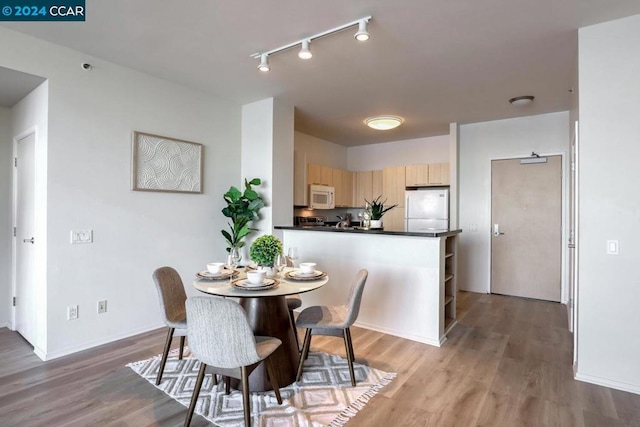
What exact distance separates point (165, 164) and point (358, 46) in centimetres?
237

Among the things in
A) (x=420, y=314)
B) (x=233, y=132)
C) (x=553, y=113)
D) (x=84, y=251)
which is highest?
(x=553, y=113)

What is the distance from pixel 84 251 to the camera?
124 inches

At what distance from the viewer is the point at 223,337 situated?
182 centimetres

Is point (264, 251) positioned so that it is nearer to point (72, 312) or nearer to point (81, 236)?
point (81, 236)

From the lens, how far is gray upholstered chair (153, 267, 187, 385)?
244cm

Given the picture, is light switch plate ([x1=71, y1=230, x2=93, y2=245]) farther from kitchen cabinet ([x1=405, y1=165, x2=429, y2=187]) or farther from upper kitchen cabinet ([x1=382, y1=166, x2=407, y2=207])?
kitchen cabinet ([x1=405, y1=165, x2=429, y2=187])

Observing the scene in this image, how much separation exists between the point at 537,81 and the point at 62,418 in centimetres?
507

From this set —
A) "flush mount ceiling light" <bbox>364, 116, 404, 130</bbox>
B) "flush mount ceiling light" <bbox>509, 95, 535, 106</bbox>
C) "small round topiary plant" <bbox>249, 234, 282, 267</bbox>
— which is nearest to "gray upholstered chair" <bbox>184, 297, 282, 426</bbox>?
"small round topiary plant" <bbox>249, 234, 282, 267</bbox>

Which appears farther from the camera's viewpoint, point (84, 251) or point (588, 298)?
point (84, 251)

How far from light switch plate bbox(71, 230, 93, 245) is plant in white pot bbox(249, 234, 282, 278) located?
178cm

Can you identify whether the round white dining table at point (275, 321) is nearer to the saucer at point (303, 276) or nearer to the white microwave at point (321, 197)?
the saucer at point (303, 276)

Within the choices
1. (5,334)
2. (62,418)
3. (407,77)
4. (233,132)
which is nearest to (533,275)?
(407,77)

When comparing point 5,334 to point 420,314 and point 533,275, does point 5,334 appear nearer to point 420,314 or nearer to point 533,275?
point 420,314

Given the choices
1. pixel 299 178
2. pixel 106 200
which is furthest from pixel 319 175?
pixel 106 200
